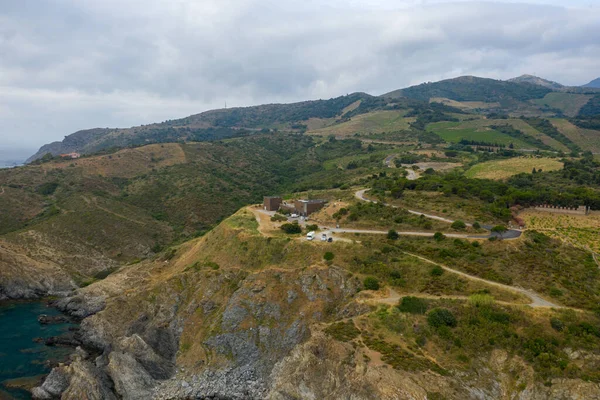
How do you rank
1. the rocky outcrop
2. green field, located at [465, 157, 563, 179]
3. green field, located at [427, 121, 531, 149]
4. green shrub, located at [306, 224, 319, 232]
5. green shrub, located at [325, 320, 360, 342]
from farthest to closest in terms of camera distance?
green field, located at [427, 121, 531, 149] < green field, located at [465, 157, 563, 179] < the rocky outcrop < green shrub, located at [306, 224, 319, 232] < green shrub, located at [325, 320, 360, 342]

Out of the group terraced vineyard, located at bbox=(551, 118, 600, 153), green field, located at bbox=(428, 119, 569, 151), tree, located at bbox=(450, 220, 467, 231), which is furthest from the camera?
green field, located at bbox=(428, 119, 569, 151)

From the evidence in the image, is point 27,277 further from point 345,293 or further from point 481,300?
point 481,300

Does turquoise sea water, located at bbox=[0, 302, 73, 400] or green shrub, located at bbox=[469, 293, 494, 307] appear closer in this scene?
green shrub, located at bbox=[469, 293, 494, 307]

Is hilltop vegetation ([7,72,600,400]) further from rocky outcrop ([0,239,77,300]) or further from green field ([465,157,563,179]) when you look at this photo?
green field ([465,157,563,179])

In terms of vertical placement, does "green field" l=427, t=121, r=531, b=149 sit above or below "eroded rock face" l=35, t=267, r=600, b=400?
above

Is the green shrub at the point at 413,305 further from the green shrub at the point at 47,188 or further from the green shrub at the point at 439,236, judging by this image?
the green shrub at the point at 47,188

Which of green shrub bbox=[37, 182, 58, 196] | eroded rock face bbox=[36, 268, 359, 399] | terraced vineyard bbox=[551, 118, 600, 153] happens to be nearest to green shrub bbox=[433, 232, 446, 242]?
eroded rock face bbox=[36, 268, 359, 399]

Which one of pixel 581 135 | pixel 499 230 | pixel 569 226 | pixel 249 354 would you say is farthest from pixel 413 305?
pixel 581 135
